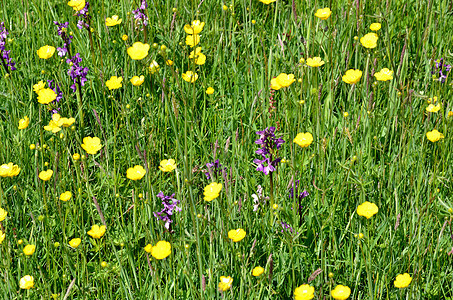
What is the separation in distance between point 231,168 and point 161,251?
1.68 ft

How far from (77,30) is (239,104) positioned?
1.12 m

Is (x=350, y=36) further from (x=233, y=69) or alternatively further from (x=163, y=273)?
(x=163, y=273)

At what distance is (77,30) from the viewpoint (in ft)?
9.98

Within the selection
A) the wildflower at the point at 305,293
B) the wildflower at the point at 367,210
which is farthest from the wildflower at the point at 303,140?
the wildflower at the point at 305,293

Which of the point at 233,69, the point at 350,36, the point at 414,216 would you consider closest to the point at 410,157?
the point at 414,216

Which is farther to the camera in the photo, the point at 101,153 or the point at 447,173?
the point at 101,153

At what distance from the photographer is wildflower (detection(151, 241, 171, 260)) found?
160 cm

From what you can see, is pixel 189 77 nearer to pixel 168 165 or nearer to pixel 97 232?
pixel 168 165

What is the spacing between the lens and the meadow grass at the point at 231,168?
5.98ft

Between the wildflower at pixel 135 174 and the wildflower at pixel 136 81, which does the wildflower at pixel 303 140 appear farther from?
the wildflower at pixel 136 81

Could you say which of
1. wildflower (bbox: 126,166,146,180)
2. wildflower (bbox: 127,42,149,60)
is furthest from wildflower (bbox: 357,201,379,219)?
wildflower (bbox: 127,42,149,60)

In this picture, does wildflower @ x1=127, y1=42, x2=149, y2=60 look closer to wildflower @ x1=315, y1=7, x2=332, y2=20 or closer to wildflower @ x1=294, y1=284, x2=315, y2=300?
wildflower @ x1=315, y1=7, x2=332, y2=20

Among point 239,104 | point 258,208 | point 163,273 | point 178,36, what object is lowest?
point 163,273

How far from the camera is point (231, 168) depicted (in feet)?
6.58
